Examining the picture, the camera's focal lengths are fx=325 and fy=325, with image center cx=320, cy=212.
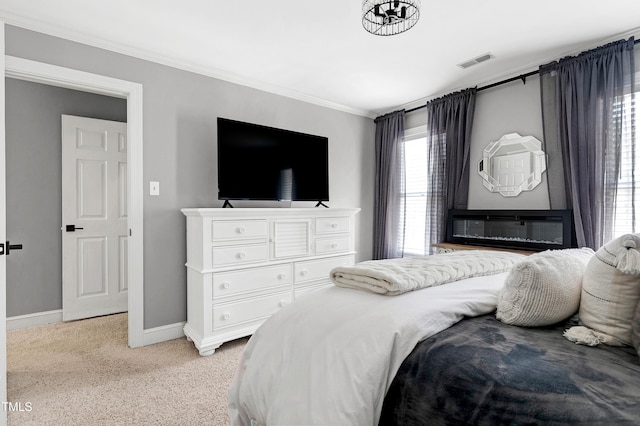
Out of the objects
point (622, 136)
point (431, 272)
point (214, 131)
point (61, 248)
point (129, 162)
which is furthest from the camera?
point (61, 248)

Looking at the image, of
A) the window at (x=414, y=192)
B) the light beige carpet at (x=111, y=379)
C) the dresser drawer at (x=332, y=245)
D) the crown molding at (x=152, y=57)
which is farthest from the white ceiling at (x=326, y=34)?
the light beige carpet at (x=111, y=379)

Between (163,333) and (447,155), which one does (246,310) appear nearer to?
(163,333)

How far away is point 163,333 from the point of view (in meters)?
2.70

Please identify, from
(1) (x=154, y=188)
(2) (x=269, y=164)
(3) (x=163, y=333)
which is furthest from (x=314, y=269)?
(1) (x=154, y=188)

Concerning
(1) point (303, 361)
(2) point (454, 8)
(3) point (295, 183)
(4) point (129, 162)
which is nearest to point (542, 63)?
(2) point (454, 8)

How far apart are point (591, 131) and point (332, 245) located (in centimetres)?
224

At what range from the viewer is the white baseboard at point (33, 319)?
9.58ft

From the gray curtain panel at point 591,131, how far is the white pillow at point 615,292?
185 centimetres

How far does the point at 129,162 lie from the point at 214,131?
763 mm

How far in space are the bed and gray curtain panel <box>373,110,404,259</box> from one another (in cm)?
286

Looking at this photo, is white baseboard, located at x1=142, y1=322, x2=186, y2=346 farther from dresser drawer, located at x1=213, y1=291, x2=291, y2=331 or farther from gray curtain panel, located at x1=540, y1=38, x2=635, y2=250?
gray curtain panel, located at x1=540, y1=38, x2=635, y2=250

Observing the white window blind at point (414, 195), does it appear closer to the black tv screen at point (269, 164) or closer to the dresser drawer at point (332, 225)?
the dresser drawer at point (332, 225)

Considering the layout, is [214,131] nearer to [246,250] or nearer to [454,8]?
[246,250]

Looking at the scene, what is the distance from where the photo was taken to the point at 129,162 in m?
2.57
